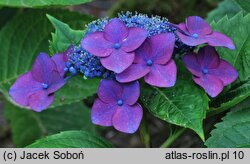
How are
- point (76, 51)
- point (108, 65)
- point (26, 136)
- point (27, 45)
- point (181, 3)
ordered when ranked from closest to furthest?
point (108, 65)
point (76, 51)
point (27, 45)
point (26, 136)
point (181, 3)

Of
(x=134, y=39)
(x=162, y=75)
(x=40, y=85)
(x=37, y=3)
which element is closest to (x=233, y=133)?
(x=162, y=75)

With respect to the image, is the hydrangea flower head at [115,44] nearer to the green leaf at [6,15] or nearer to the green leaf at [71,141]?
the green leaf at [71,141]

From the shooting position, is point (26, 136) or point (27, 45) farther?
point (26, 136)

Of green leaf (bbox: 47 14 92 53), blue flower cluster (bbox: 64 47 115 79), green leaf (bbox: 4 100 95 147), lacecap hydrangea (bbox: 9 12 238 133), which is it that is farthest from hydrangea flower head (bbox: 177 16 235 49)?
green leaf (bbox: 4 100 95 147)

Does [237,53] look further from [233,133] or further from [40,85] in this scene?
[40,85]

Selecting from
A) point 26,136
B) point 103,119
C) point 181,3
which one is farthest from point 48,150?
point 181,3

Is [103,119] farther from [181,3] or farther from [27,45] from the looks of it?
[181,3]

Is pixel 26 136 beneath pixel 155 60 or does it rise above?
beneath

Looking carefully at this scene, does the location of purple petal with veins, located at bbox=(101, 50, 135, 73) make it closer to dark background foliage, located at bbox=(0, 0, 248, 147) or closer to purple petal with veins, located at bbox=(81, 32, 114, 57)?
purple petal with veins, located at bbox=(81, 32, 114, 57)
